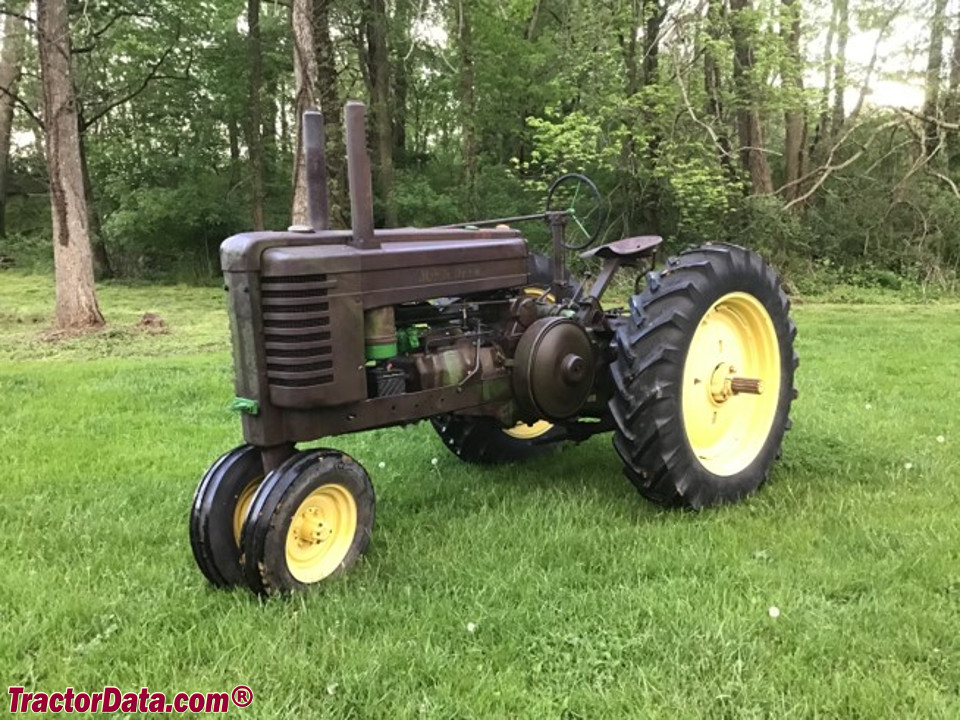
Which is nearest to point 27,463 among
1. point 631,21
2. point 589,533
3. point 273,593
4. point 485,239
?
point 273,593

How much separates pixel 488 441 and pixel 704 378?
1.27m

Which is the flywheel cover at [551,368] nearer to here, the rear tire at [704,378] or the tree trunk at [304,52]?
the rear tire at [704,378]

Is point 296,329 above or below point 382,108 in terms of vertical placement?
below

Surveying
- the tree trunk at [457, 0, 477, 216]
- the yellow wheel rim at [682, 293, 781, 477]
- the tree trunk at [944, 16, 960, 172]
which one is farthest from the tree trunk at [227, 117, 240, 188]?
the yellow wheel rim at [682, 293, 781, 477]

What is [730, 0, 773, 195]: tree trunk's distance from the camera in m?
14.3

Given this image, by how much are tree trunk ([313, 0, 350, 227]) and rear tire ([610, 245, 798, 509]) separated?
6.17 meters

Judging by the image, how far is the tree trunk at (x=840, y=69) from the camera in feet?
52.2

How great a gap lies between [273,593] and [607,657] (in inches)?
45.9

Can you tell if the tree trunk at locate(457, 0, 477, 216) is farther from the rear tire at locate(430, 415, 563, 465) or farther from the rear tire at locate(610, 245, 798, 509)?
the rear tire at locate(610, 245, 798, 509)

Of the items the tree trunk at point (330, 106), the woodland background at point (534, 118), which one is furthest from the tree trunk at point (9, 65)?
the tree trunk at point (330, 106)

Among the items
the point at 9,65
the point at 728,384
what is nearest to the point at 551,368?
the point at 728,384

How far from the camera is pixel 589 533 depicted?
11.6 feet

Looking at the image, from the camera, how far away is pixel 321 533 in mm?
3100

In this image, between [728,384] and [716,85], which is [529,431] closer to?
[728,384]
